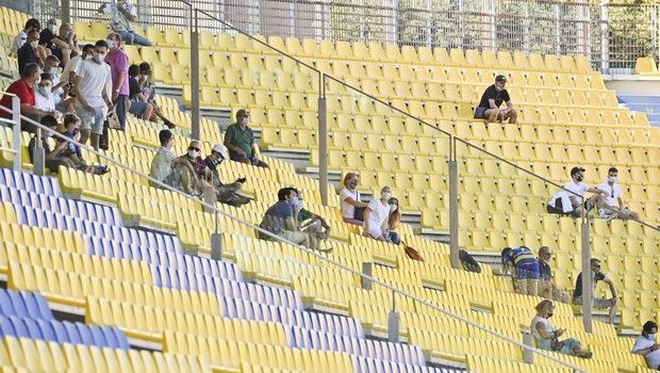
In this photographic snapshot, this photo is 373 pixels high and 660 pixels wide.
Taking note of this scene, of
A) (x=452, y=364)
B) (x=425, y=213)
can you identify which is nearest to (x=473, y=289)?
(x=425, y=213)

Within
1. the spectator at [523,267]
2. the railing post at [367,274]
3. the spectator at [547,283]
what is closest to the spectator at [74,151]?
the railing post at [367,274]

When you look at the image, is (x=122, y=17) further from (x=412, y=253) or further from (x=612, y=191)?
(x=612, y=191)

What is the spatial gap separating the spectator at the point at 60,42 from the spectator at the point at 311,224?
90.8 inches

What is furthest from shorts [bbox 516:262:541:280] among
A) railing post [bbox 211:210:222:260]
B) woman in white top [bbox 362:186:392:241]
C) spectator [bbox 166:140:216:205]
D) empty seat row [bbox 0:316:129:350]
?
empty seat row [bbox 0:316:129:350]

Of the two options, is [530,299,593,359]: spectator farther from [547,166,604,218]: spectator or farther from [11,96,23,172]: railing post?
[11,96,23,172]: railing post

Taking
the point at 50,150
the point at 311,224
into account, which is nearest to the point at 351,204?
the point at 311,224

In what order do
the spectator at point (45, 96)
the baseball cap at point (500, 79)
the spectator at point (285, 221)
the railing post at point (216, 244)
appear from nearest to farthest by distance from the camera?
the railing post at point (216, 244) < the spectator at point (45, 96) < the spectator at point (285, 221) < the baseball cap at point (500, 79)

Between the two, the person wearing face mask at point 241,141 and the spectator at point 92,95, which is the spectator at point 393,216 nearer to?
the person wearing face mask at point 241,141

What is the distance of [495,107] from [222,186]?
7295mm

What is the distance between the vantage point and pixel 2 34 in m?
18.8

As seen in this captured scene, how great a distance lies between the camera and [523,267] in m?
19.5

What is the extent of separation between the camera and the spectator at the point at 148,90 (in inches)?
743

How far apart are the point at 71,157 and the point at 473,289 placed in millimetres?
5216

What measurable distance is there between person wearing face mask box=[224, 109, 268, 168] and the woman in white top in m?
1.17
